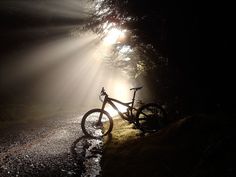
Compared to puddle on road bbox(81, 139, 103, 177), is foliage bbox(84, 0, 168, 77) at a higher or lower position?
higher

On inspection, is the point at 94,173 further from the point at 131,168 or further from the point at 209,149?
the point at 209,149

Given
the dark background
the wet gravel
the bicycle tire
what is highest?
the dark background

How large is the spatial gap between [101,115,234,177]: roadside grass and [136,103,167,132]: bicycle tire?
6.25ft

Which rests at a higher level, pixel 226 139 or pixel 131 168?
pixel 226 139

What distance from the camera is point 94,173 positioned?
6738 millimetres

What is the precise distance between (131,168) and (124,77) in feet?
221

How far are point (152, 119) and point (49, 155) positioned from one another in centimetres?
376

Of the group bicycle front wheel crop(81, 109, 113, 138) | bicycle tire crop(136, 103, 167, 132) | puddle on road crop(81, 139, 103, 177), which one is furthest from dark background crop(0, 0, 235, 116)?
puddle on road crop(81, 139, 103, 177)

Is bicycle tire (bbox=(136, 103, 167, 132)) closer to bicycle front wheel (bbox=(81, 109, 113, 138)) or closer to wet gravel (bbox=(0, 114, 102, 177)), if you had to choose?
bicycle front wheel (bbox=(81, 109, 113, 138))

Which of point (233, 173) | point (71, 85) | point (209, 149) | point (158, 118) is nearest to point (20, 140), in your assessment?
point (158, 118)

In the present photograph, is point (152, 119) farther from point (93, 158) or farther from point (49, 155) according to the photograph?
point (49, 155)

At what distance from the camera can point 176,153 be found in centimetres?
648

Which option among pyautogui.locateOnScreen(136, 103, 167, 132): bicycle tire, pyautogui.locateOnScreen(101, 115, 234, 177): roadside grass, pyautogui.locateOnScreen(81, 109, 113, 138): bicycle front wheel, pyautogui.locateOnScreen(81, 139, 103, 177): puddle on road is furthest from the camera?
pyautogui.locateOnScreen(81, 109, 113, 138): bicycle front wheel

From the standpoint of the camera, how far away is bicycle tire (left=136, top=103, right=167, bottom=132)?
1030 cm
